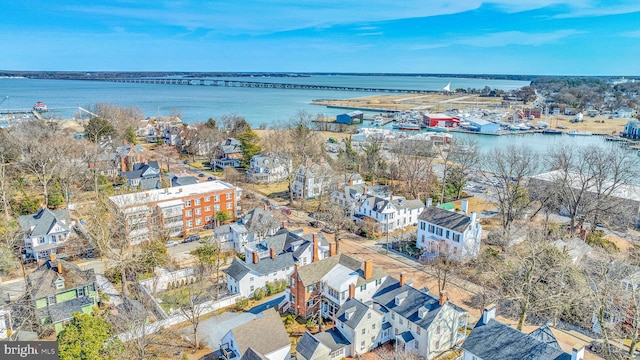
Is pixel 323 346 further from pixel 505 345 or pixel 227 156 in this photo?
Result: pixel 227 156

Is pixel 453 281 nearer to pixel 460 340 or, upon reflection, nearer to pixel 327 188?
pixel 460 340

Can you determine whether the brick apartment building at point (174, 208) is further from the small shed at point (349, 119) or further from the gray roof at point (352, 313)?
the small shed at point (349, 119)

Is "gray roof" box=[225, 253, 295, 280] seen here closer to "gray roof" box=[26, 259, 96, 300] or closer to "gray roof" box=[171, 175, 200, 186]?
"gray roof" box=[26, 259, 96, 300]

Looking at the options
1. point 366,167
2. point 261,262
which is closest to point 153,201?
point 261,262

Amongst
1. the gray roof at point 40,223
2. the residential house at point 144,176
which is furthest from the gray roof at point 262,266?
the residential house at point 144,176

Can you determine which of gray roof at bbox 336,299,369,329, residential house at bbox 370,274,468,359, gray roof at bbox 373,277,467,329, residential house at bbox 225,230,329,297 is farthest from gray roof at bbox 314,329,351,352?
residential house at bbox 225,230,329,297

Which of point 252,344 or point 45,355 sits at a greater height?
point 45,355

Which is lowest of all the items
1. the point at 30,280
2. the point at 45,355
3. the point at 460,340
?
the point at 460,340
